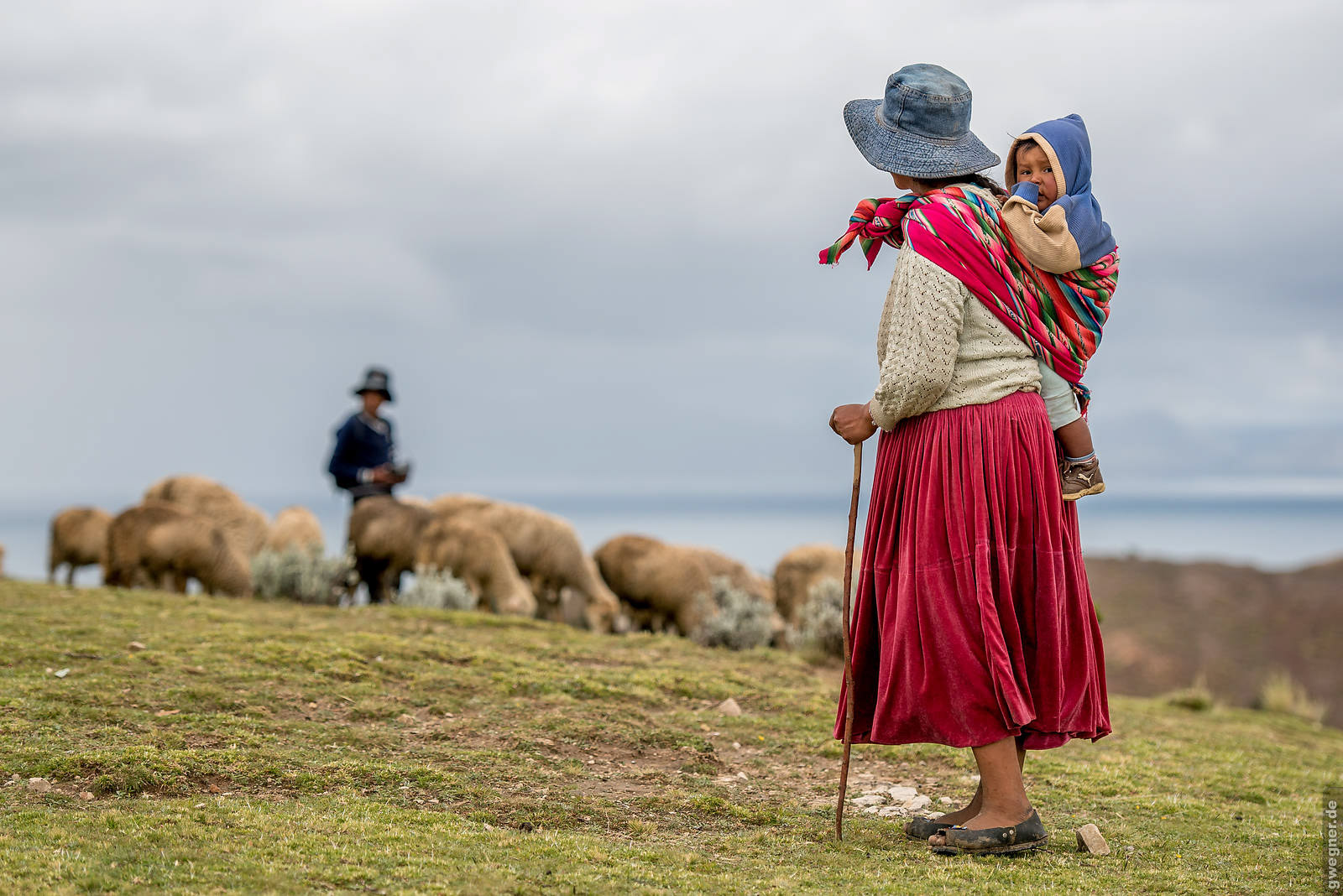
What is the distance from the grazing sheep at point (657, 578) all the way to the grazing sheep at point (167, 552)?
203 inches

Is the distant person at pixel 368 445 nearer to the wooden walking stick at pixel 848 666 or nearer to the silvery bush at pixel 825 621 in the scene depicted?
the silvery bush at pixel 825 621

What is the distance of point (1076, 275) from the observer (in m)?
4.66

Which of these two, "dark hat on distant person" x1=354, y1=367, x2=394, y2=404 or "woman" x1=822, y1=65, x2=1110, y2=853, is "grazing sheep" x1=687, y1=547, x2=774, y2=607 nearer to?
"dark hat on distant person" x1=354, y1=367, x2=394, y2=404

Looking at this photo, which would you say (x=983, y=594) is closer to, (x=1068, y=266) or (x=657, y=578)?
(x=1068, y=266)

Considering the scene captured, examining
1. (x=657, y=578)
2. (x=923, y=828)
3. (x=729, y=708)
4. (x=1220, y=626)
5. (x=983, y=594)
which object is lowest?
(x=923, y=828)

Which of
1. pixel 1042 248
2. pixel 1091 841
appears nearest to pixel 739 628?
pixel 1091 841

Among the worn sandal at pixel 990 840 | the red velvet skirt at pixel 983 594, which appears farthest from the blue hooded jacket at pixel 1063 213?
the worn sandal at pixel 990 840

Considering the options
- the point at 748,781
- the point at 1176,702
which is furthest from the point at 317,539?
the point at 748,781

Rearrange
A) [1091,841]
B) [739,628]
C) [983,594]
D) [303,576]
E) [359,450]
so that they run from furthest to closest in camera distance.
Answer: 1. [359,450]
2. [303,576]
3. [739,628]
4. [1091,841]
5. [983,594]

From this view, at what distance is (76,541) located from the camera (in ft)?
56.2

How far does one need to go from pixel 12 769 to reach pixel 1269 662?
20.8 m

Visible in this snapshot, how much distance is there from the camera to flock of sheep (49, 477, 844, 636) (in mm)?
13844

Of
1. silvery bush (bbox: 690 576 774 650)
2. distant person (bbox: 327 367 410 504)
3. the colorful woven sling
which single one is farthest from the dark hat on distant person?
the colorful woven sling

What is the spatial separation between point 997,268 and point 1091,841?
89.8 inches
